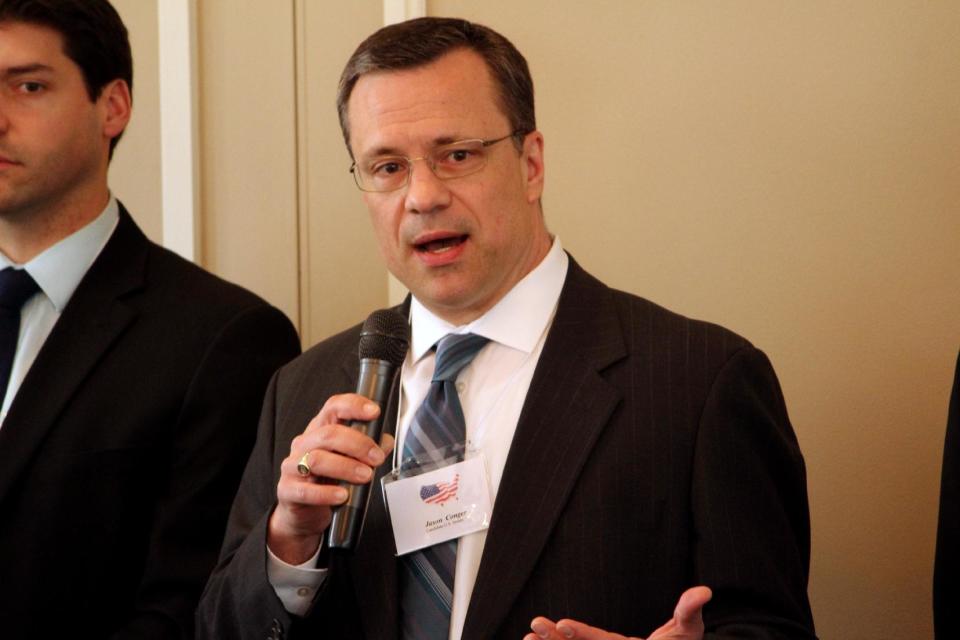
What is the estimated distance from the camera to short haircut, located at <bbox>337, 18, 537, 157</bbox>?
7.32ft

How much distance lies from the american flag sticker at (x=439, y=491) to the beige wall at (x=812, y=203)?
3.31 ft

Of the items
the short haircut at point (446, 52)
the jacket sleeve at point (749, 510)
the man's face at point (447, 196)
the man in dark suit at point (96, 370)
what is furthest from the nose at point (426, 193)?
the man in dark suit at point (96, 370)

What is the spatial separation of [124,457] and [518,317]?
3.05 ft

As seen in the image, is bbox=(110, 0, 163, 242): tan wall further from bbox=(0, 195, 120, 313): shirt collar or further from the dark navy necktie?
the dark navy necktie

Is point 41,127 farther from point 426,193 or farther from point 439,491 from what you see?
point 439,491

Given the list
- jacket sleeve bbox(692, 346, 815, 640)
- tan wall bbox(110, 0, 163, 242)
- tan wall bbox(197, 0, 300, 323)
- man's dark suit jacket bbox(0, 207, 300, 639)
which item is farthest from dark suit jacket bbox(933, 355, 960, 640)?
tan wall bbox(110, 0, 163, 242)

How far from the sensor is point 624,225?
2.91 m

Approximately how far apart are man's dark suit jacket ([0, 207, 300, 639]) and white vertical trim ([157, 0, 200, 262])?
587 millimetres

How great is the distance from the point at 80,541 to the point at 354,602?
2.46ft

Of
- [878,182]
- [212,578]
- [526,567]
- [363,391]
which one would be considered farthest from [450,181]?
[878,182]

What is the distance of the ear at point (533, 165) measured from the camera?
7.60 feet

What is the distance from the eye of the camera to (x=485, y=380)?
2189 millimetres

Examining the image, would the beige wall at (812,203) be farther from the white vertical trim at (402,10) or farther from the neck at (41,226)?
the neck at (41,226)

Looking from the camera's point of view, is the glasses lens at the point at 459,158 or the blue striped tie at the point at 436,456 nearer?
the blue striped tie at the point at 436,456
